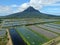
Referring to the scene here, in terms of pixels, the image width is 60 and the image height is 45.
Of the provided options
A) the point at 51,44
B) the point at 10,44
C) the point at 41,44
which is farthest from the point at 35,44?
the point at 10,44

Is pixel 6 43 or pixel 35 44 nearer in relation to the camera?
pixel 35 44

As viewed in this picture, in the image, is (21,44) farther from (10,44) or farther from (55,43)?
(55,43)

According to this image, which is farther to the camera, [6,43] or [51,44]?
[6,43]

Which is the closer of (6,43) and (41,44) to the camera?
(41,44)

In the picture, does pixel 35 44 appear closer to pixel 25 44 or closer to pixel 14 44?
pixel 25 44

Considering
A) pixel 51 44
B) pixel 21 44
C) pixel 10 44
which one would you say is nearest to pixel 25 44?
pixel 21 44

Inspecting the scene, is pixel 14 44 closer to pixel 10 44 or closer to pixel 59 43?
pixel 10 44

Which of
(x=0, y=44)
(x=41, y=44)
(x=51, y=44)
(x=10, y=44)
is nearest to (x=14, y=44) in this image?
(x=10, y=44)
